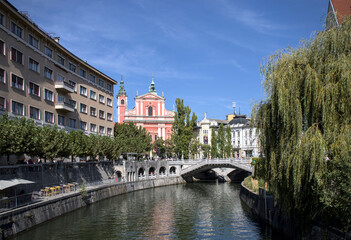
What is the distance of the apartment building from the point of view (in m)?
39.7

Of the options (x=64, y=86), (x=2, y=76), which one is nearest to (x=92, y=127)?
(x=64, y=86)

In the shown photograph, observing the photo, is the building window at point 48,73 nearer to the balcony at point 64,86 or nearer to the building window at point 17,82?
the balcony at point 64,86

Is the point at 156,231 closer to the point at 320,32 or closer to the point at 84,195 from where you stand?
the point at 84,195

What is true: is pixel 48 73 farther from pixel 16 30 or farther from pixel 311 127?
pixel 311 127

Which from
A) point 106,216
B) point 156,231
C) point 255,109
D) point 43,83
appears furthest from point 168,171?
point 255,109

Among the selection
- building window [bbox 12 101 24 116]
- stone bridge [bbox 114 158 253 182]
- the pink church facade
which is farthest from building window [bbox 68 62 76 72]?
the pink church facade

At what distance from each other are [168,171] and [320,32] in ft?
206

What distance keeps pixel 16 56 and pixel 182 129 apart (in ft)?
157

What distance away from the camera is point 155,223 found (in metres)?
32.6

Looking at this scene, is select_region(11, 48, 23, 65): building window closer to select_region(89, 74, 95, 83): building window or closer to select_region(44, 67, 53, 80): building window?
select_region(44, 67, 53, 80): building window

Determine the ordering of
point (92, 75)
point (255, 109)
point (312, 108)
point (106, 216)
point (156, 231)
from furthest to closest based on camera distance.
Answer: point (92, 75), point (106, 216), point (156, 231), point (255, 109), point (312, 108)

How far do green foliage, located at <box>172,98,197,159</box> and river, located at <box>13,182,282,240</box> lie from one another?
3754cm

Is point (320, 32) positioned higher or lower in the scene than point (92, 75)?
lower

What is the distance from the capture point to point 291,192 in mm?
19766
